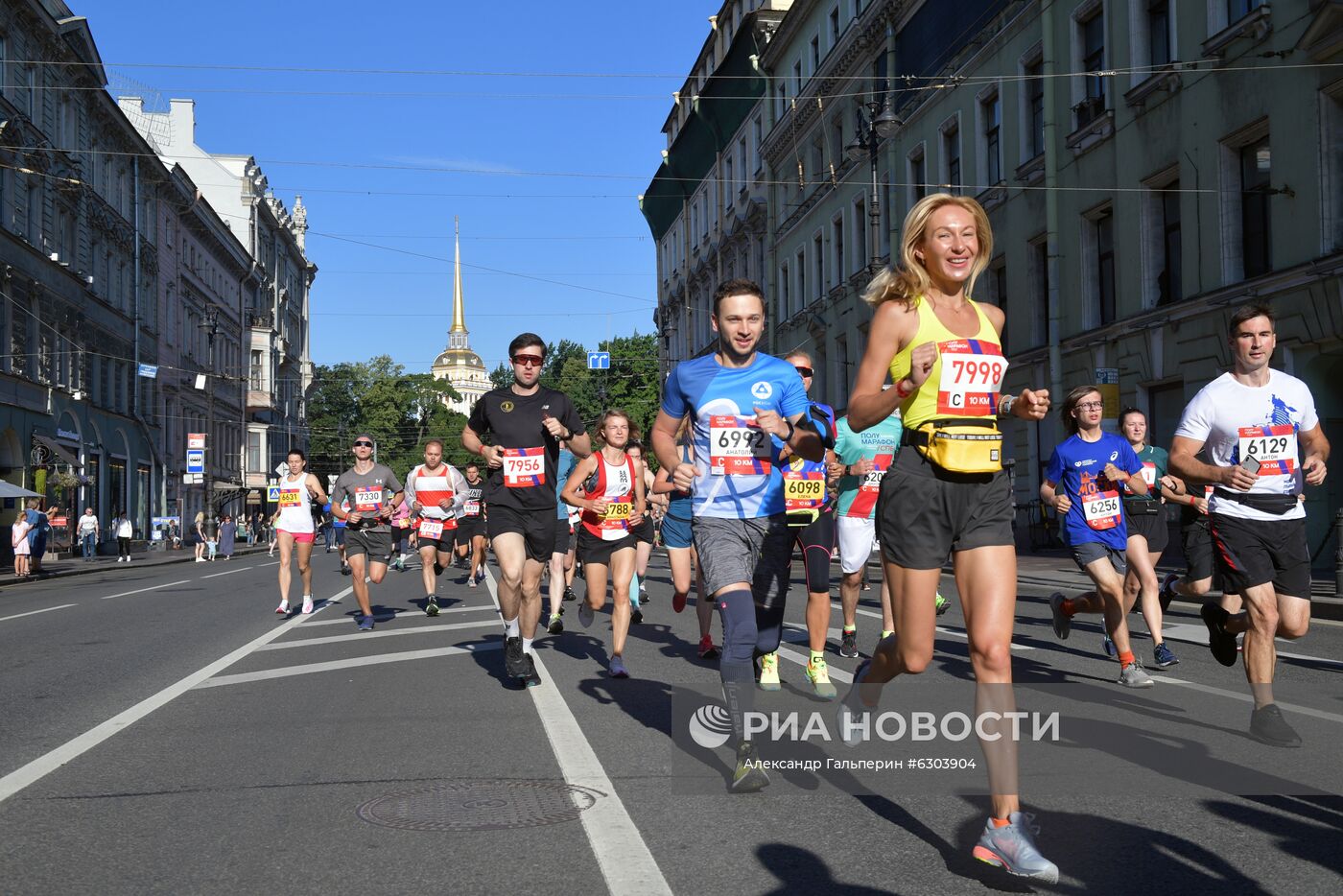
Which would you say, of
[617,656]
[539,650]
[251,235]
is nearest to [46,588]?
[539,650]

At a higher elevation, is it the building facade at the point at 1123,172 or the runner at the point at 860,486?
the building facade at the point at 1123,172

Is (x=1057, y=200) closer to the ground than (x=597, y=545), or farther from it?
farther from it

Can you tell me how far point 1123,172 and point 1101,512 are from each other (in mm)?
18266

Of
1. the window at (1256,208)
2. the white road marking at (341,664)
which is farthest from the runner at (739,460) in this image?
the window at (1256,208)

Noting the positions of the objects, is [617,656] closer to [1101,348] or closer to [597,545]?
[597,545]

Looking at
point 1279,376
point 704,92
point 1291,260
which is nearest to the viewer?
point 1279,376

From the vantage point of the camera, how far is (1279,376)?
6.32 metres

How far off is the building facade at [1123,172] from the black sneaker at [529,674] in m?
15.1

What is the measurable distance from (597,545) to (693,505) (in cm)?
396

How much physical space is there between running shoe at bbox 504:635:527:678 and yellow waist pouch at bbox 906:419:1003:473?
14.3 ft

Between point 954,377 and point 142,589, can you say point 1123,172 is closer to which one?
point 142,589

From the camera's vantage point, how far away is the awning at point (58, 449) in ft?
128

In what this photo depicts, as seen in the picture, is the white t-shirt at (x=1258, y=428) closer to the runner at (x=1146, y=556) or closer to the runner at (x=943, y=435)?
the runner at (x=1146, y=556)

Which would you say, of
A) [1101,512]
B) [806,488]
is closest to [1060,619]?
[1101,512]
